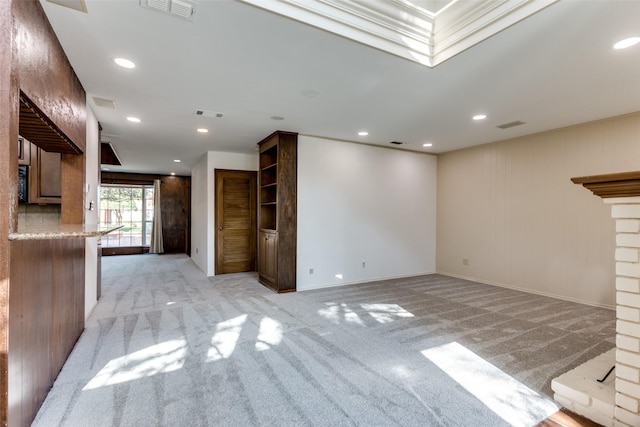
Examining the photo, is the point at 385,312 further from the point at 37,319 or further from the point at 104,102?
the point at 104,102

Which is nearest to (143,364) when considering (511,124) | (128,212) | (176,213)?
(511,124)

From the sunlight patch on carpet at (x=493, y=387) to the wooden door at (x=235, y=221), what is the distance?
4.48m

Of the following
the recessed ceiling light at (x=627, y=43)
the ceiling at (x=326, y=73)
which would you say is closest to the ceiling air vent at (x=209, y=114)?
the ceiling at (x=326, y=73)

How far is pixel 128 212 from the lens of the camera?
896cm

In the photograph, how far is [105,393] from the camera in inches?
79.3

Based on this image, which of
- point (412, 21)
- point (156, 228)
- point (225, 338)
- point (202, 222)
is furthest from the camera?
point (156, 228)

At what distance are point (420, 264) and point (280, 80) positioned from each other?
468cm

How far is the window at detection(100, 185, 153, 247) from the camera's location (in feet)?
28.7

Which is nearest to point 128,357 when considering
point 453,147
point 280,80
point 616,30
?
point 280,80

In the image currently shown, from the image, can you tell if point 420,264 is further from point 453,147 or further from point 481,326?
point 481,326

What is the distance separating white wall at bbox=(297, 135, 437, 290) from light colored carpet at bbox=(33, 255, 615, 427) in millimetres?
867

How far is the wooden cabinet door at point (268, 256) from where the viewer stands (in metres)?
4.74

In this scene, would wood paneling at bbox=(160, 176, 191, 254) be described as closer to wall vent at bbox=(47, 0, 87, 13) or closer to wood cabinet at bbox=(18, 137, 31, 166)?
wood cabinet at bbox=(18, 137, 31, 166)

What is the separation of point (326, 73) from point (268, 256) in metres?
3.22
